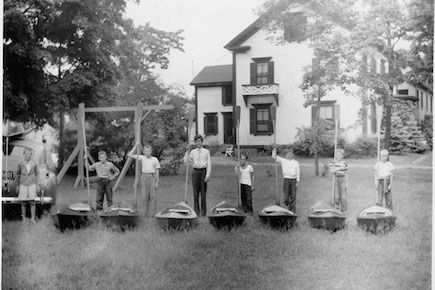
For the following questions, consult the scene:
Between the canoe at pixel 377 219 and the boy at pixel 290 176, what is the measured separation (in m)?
0.60

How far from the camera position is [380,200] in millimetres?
4656

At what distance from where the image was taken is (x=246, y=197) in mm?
5145

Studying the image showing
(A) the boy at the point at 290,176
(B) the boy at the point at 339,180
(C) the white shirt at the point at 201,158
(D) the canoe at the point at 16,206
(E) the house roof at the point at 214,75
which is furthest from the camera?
(D) the canoe at the point at 16,206

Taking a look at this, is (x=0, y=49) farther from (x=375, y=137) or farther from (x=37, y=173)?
(x=375, y=137)

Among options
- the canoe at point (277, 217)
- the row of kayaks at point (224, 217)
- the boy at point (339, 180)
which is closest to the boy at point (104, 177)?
the row of kayaks at point (224, 217)

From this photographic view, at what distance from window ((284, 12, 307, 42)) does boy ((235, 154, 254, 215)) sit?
1132 mm

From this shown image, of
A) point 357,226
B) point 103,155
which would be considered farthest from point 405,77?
point 103,155

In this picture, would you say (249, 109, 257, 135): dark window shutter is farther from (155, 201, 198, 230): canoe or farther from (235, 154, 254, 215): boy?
(155, 201, 198, 230): canoe

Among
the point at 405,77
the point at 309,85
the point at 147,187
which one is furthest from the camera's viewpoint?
the point at 147,187

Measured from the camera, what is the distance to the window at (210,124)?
5.09 m

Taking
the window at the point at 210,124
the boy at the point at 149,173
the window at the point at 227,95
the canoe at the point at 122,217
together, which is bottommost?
the canoe at the point at 122,217

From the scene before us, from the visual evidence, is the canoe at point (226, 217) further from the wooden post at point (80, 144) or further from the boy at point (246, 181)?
the wooden post at point (80, 144)

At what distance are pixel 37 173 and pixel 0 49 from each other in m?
1.29

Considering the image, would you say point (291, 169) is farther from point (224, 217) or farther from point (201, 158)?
point (201, 158)
